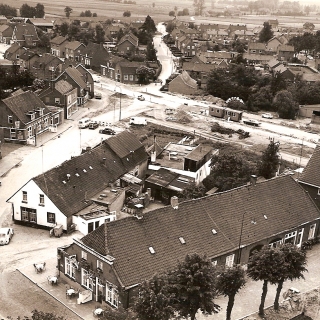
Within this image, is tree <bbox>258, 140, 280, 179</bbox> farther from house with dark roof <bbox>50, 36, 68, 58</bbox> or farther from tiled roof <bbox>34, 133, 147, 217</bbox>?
house with dark roof <bbox>50, 36, 68, 58</bbox>

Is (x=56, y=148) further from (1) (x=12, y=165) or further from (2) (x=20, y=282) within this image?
(2) (x=20, y=282)

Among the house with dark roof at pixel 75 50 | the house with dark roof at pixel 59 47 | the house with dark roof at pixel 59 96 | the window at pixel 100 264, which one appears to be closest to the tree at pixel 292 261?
the window at pixel 100 264

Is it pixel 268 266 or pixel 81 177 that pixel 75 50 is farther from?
pixel 268 266

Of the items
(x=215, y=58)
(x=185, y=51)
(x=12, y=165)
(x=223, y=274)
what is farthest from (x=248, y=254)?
(x=185, y=51)

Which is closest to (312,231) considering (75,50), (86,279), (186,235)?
(186,235)

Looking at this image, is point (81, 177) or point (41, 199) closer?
point (41, 199)

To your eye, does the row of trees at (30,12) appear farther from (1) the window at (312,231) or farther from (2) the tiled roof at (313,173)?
(1) the window at (312,231)

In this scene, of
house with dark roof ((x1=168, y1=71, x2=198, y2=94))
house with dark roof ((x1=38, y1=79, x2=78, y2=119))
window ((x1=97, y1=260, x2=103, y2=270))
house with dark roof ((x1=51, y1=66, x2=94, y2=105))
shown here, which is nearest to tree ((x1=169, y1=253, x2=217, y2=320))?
window ((x1=97, y1=260, x2=103, y2=270))
